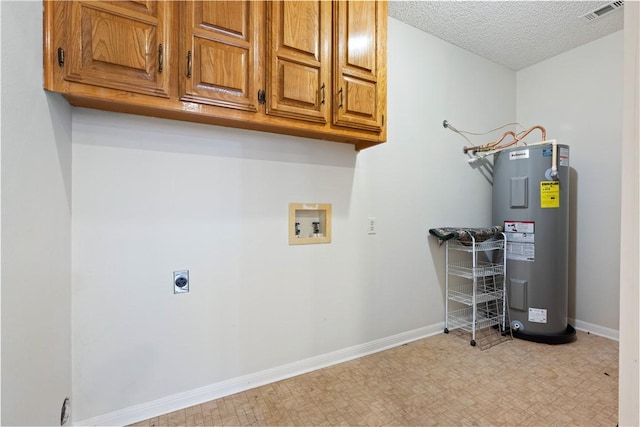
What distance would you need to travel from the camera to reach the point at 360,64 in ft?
6.15

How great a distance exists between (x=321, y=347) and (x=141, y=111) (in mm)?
1858

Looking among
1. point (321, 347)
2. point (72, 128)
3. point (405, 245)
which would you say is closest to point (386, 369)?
point (321, 347)

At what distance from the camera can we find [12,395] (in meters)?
0.95

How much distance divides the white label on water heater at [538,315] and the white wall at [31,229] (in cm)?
323

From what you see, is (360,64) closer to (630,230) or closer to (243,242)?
(243,242)

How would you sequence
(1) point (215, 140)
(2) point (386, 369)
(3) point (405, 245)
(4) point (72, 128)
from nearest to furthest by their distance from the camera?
(4) point (72, 128) < (1) point (215, 140) < (2) point (386, 369) < (3) point (405, 245)

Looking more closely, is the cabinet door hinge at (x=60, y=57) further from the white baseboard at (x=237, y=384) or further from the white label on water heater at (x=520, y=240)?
the white label on water heater at (x=520, y=240)

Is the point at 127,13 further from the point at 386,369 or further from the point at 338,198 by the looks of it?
the point at 386,369

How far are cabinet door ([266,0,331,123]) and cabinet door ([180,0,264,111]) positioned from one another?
81mm

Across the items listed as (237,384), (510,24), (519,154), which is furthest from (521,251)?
(237,384)

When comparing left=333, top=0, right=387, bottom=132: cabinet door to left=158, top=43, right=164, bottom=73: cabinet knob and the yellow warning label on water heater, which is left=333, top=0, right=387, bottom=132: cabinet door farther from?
the yellow warning label on water heater

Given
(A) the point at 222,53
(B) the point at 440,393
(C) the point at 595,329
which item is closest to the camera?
(A) the point at 222,53

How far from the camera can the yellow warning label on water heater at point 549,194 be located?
250cm

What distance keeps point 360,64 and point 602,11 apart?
2122 millimetres
